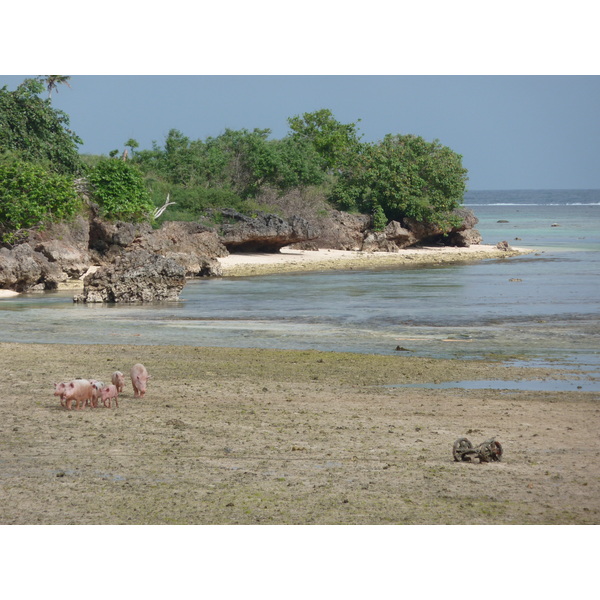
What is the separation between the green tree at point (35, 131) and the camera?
3994 cm

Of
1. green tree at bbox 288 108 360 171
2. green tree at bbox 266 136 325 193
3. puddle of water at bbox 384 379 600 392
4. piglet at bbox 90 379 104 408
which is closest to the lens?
piglet at bbox 90 379 104 408

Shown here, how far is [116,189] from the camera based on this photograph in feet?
123

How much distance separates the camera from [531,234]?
79750 mm

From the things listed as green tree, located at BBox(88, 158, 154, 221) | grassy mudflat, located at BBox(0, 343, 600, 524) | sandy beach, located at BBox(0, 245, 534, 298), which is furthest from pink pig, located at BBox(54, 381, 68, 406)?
green tree, located at BBox(88, 158, 154, 221)

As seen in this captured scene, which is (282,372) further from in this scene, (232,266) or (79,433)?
(232,266)

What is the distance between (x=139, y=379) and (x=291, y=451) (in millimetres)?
3320

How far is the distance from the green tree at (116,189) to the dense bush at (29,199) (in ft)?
13.5

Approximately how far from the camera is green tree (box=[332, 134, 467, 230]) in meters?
55.3

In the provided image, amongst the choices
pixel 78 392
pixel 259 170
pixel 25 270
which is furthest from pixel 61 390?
pixel 259 170

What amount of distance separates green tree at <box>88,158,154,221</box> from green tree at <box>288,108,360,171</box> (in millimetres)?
31233

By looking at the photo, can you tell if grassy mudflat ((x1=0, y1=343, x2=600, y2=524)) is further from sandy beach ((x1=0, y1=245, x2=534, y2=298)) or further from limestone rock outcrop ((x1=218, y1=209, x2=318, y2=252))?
limestone rock outcrop ((x1=218, y1=209, x2=318, y2=252))

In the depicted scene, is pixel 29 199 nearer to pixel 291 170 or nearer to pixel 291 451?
pixel 291 451

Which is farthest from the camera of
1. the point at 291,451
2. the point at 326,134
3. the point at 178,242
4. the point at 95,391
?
the point at 326,134

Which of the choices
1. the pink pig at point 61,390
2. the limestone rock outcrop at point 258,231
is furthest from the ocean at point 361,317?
the pink pig at point 61,390
